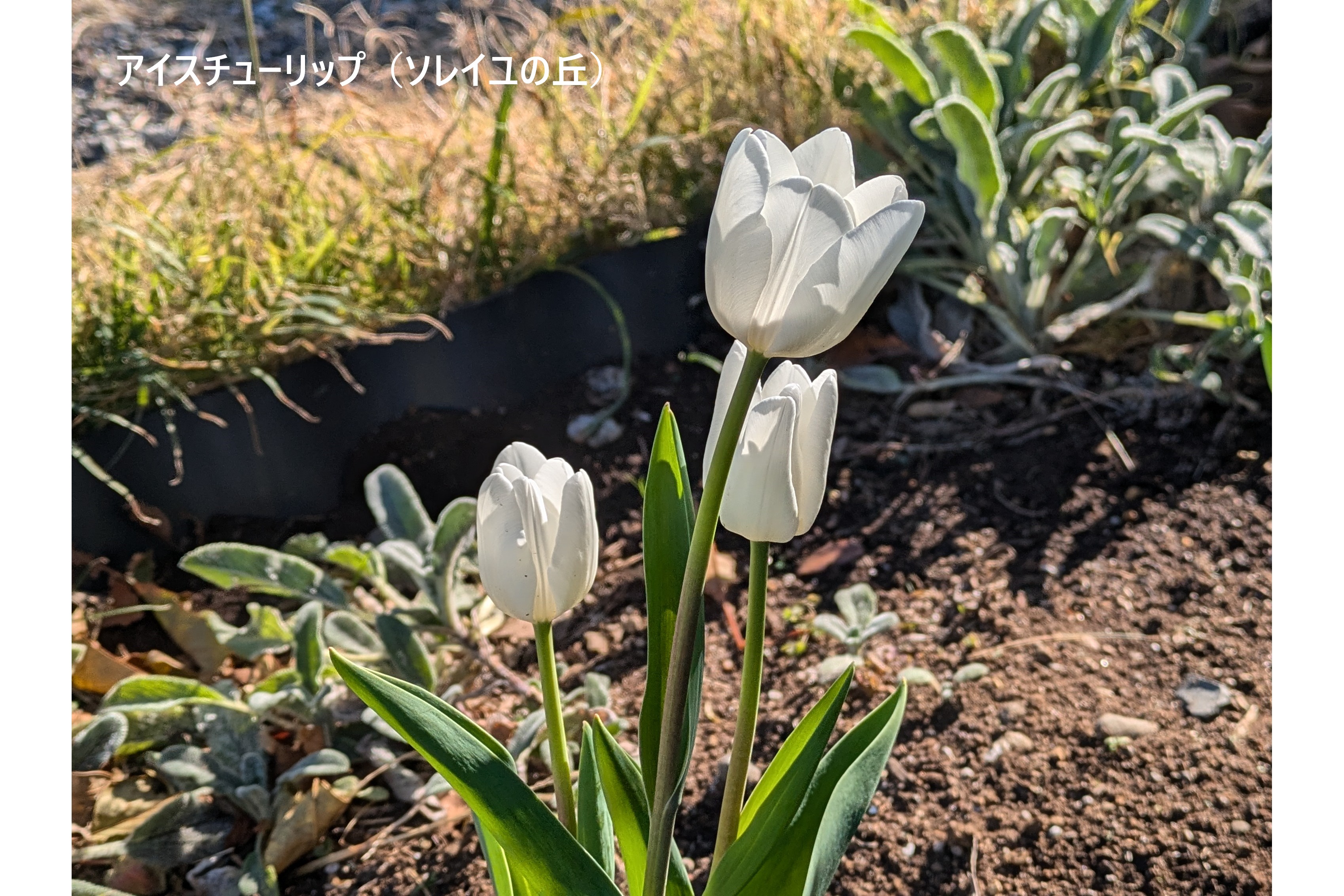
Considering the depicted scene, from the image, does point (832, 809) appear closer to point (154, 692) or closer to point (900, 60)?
point (154, 692)

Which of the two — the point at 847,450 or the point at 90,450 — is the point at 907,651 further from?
the point at 90,450

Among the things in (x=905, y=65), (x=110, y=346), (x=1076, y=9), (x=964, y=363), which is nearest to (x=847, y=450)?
(x=964, y=363)

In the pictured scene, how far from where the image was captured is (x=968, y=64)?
179 centimetres

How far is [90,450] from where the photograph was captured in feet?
5.34

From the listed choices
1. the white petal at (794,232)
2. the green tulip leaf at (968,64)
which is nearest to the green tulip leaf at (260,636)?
the white petal at (794,232)

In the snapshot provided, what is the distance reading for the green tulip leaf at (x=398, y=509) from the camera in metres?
1.40

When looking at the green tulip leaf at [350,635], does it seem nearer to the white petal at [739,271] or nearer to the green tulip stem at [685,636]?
the green tulip stem at [685,636]

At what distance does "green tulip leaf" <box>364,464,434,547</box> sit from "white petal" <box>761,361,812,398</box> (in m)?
0.81

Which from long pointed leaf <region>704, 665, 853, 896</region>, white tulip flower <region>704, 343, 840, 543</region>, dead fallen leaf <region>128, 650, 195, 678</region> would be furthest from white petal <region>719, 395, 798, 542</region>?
dead fallen leaf <region>128, 650, 195, 678</region>

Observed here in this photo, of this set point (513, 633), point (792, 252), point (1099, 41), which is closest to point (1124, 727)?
point (513, 633)

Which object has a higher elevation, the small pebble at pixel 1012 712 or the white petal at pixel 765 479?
the white petal at pixel 765 479

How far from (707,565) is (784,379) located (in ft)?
0.42

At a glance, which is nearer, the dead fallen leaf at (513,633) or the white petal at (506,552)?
the white petal at (506,552)

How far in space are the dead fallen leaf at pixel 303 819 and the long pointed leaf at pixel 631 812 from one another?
52 cm
